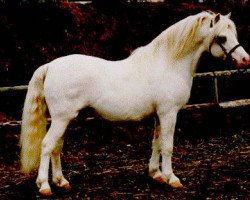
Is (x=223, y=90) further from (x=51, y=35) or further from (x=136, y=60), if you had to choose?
(x=136, y=60)

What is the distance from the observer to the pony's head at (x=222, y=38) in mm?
5312

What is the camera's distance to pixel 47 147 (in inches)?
206

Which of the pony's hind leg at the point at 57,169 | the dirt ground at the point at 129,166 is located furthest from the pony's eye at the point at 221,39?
the pony's hind leg at the point at 57,169

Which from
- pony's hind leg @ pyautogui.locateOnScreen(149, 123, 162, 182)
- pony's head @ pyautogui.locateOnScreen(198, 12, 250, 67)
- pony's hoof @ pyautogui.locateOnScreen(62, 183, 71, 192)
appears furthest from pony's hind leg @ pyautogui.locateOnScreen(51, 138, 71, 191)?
pony's head @ pyautogui.locateOnScreen(198, 12, 250, 67)

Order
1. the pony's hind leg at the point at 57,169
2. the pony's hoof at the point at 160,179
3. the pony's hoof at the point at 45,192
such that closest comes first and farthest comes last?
the pony's hoof at the point at 45,192 < the pony's hind leg at the point at 57,169 < the pony's hoof at the point at 160,179

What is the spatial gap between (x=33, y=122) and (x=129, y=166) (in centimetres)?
175

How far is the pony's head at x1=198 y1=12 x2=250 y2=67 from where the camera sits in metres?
5.31

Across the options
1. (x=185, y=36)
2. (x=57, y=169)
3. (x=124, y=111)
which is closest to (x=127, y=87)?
(x=124, y=111)

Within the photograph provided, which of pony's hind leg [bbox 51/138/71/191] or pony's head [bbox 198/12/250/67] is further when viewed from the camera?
pony's hind leg [bbox 51/138/71/191]

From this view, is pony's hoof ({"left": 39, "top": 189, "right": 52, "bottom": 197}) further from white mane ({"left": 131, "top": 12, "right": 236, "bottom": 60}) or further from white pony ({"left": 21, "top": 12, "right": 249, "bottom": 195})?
white mane ({"left": 131, "top": 12, "right": 236, "bottom": 60})

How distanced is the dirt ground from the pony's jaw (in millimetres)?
1256

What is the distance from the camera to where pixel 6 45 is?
10.5 meters

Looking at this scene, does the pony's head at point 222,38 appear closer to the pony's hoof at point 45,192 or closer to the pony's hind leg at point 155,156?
the pony's hind leg at point 155,156

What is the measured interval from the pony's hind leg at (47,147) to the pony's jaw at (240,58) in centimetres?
182
